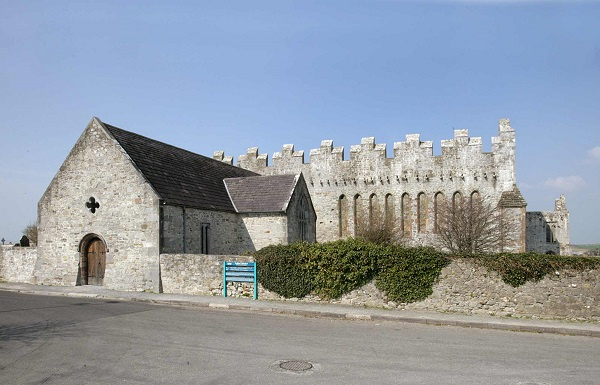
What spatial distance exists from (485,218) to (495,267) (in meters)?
15.4

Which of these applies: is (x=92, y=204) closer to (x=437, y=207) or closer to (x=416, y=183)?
(x=416, y=183)

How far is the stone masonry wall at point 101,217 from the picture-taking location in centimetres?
2106

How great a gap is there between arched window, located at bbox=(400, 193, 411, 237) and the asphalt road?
23.3 m

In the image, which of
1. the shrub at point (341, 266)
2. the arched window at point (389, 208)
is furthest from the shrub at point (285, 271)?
the arched window at point (389, 208)

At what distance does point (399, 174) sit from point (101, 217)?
22.8 metres

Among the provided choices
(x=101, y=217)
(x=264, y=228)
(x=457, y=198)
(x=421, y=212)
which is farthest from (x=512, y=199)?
(x=101, y=217)

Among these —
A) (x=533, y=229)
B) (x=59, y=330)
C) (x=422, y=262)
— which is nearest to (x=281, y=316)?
(x=422, y=262)

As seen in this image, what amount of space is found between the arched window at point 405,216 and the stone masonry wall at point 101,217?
21.7m

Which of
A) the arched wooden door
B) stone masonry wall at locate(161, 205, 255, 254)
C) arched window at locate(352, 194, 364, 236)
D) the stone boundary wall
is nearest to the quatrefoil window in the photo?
the arched wooden door

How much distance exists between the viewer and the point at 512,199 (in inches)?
1284

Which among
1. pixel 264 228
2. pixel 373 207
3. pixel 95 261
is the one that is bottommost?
pixel 95 261

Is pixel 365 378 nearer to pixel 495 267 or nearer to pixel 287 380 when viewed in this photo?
pixel 287 380

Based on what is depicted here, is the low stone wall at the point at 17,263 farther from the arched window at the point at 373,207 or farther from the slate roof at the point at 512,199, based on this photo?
the slate roof at the point at 512,199

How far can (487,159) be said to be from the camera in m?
34.9
